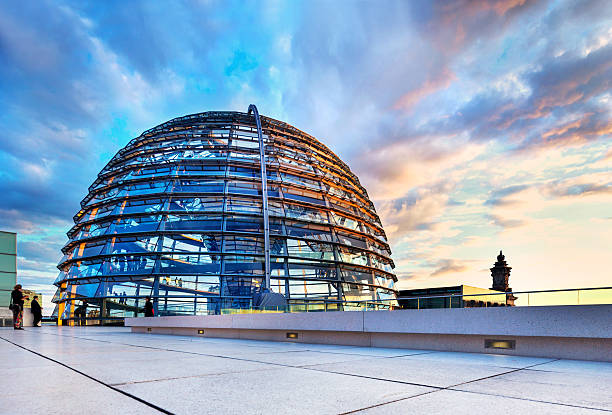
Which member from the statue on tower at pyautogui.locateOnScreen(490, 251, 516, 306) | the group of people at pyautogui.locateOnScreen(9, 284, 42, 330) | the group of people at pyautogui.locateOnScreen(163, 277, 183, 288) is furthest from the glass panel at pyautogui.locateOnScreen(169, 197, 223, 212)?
the statue on tower at pyautogui.locateOnScreen(490, 251, 516, 306)

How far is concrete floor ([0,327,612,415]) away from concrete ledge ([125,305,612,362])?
26.5 inches

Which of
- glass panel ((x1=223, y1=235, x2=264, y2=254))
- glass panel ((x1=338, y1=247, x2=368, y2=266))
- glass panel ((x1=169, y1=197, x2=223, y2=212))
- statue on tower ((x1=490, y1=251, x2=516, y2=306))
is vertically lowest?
statue on tower ((x1=490, y1=251, x2=516, y2=306))

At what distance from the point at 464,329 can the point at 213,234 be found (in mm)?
19484

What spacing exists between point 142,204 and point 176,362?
884 inches

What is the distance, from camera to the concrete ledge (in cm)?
751

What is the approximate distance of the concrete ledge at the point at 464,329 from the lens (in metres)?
7.51

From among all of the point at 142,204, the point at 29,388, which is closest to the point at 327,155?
the point at 142,204

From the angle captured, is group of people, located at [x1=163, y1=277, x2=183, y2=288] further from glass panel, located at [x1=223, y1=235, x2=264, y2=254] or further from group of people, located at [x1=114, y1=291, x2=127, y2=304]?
glass panel, located at [x1=223, y1=235, x2=264, y2=254]

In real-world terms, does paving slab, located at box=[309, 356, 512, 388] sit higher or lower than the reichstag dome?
lower

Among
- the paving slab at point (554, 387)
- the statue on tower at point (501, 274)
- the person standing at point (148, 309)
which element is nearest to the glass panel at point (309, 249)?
the person standing at point (148, 309)

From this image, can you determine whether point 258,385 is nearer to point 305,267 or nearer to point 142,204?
point 305,267

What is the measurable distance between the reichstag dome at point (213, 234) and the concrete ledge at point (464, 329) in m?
9.23

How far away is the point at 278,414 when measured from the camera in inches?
132

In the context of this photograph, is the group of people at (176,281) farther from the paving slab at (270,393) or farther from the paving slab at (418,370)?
the paving slab at (270,393)
